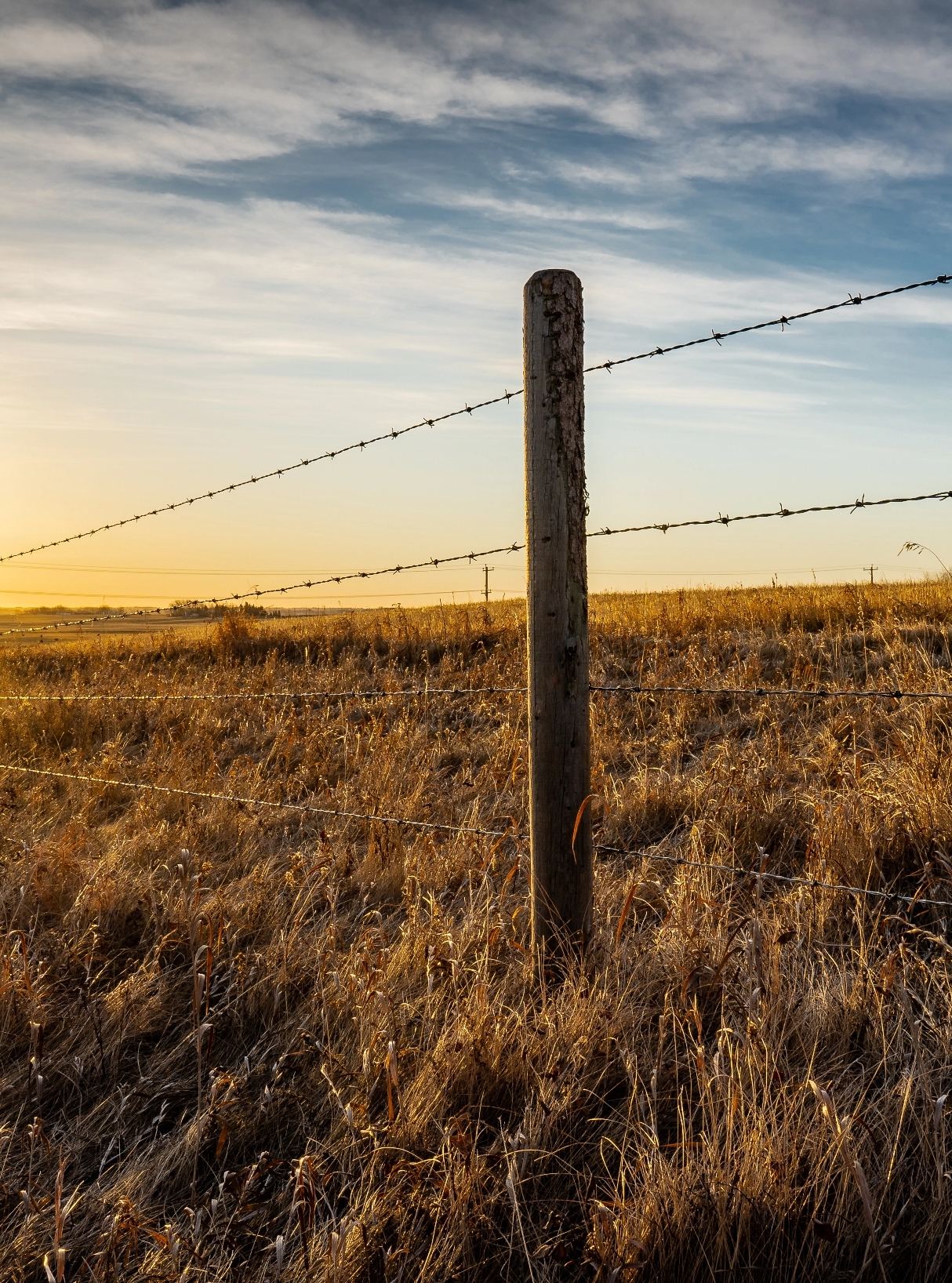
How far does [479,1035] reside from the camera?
2.30 m

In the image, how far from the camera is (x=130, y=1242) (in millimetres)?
1768

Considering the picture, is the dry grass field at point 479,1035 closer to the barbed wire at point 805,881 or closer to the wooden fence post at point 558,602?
the barbed wire at point 805,881

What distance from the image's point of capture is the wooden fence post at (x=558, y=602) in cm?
263

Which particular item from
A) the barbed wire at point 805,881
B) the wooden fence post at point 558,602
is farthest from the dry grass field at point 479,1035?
the wooden fence post at point 558,602

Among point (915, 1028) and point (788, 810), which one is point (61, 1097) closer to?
point (915, 1028)

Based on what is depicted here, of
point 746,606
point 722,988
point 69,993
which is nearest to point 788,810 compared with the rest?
point 722,988

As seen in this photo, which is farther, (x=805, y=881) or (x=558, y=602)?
(x=805, y=881)

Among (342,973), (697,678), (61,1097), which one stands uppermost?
(697,678)

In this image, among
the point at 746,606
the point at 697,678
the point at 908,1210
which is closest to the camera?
the point at 908,1210

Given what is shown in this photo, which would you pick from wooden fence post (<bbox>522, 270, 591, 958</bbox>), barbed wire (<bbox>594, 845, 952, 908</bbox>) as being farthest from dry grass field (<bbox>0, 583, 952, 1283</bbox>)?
wooden fence post (<bbox>522, 270, 591, 958</bbox>)

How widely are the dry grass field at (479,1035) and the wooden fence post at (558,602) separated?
0.22 m

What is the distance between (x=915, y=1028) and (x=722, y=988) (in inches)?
20.1

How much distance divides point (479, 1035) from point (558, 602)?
122 cm

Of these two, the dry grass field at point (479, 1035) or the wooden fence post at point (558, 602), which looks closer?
the dry grass field at point (479, 1035)
